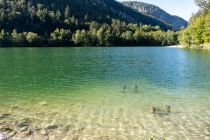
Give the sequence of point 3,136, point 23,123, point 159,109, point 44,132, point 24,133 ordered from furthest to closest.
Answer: point 159,109
point 23,123
point 44,132
point 24,133
point 3,136

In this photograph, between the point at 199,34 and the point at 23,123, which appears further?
the point at 199,34

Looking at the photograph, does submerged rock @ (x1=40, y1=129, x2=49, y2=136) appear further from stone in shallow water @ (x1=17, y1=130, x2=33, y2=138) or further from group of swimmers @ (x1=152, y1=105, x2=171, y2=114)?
group of swimmers @ (x1=152, y1=105, x2=171, y2=114)

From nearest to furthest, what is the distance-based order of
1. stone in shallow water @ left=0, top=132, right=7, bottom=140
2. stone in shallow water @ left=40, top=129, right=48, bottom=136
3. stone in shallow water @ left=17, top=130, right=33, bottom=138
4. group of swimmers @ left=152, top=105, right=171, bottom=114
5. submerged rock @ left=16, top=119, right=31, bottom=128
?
stone in shallow water @ left=0, top=132, right=7, bottom=140
stone in shallow water @ left=17, top=130, right=33, bottom=138
stone in shallow water @ left=40, top=129, right=48, bottom=136
submerged rock @ left=16, top=119, right=31, bottom=128
group of swimmers @ left=152, top=105, right=171, bottom=114

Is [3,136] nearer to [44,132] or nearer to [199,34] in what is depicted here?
[44,132]

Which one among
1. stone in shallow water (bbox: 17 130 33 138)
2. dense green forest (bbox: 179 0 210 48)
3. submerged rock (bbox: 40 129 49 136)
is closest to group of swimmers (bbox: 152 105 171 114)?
submerged rock (bbox: 40 129 49 136)

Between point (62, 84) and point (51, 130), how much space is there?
68.1 ft

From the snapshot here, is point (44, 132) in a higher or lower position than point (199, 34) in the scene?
lower

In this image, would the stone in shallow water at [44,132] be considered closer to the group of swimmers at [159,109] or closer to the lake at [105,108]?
the lake at [105,108]

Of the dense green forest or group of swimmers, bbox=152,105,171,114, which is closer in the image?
group of swimmers, bbox=152,105,171,114

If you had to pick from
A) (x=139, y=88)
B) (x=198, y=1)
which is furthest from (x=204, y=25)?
(x=139, y=88)

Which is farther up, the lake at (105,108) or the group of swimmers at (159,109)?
the group of swimmers at (159,109)

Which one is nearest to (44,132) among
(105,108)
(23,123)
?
(23,123)

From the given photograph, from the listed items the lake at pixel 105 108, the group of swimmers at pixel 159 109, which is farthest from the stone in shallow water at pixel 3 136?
the group of swimmers at pixel 159 109

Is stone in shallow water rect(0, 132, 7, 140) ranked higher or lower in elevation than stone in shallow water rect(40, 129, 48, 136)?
higher
